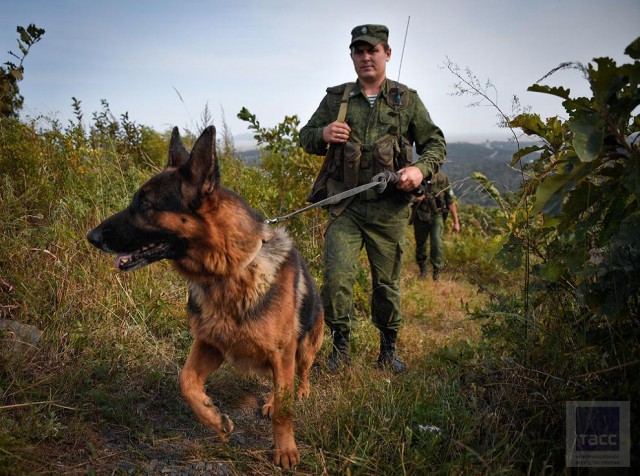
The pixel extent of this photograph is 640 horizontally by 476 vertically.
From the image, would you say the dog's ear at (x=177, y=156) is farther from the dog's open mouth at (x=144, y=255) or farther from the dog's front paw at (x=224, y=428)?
the dog's front paw at (x=224, y=428)

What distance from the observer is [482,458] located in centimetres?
204

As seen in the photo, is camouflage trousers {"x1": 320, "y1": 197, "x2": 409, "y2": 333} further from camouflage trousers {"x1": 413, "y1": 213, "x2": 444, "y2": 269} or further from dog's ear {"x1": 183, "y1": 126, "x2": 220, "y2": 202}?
camouflage trousers {"x1": 413, "y1": 213, "x2": 444, "y2": 269}

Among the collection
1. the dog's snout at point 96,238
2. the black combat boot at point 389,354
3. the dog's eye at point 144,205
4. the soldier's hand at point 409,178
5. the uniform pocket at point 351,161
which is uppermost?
the uniform pocket at point 351,161

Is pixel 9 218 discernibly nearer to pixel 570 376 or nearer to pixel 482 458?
pixel 482 458

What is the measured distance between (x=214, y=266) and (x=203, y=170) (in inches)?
20.9

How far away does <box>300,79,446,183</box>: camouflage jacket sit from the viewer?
12.5ft

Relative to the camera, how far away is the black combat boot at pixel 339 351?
3.75 m

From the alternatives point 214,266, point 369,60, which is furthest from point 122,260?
point 369,60

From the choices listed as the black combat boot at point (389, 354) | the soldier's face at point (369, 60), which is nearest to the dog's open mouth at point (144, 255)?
the black combat boot at point (389, 354)

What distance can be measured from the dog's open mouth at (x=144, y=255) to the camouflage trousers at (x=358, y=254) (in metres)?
1.55

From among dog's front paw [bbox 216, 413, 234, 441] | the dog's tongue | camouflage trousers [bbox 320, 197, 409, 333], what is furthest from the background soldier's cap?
dog's front paw [bbox 216, 413, 234, 441]

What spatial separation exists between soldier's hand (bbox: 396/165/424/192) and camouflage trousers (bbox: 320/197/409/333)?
0.22 m

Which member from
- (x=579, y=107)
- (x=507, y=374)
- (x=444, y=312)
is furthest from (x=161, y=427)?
(x=444, y=312)

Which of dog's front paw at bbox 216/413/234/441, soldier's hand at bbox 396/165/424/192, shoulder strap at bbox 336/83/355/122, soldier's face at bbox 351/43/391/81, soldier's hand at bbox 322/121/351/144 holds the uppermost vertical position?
soldier's face at bbox 351/43/391/81
